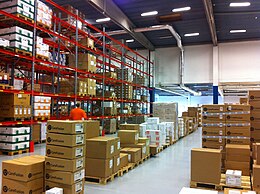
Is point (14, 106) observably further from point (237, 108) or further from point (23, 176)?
point (237, 108)

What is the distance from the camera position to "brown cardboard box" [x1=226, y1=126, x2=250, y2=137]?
18.3 feet

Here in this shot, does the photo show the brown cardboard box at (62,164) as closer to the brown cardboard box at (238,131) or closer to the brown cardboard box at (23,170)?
the brown cardboard box at (23,170)

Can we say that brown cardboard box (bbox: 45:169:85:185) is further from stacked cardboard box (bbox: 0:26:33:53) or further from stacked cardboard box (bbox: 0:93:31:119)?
stacked cardboard box (bbox: 0:26:33:53)

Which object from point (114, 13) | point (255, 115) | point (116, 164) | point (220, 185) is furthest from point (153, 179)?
point (114, 13)

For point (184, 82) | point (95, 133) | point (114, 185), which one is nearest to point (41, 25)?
point (95, 133)

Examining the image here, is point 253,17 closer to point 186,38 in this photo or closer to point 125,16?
point 186,38

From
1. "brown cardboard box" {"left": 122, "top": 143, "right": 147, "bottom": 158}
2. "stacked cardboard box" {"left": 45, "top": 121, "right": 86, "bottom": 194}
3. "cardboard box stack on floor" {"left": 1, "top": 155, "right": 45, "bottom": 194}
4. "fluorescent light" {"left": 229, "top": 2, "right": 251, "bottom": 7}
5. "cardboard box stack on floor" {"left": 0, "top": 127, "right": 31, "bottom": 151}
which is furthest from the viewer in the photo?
"fluorescent light" {"left": 229, "top": 2, "right": 251, "bottom": 7}

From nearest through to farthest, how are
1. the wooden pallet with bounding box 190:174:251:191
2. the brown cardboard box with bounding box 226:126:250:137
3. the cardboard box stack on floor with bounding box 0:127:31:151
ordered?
the wooden pallet with bounding box 190:174:251:191 → the brown cardboard box with bounding box 226:126:250:137 → the cardboard box stack on floor with bounding box 0:127:31:151

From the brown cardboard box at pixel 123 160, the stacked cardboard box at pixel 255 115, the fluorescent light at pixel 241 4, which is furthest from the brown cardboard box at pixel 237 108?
the fluorescent light at pixel 241 4

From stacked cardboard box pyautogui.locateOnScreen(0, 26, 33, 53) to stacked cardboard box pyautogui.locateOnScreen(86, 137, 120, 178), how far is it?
4.14 meters

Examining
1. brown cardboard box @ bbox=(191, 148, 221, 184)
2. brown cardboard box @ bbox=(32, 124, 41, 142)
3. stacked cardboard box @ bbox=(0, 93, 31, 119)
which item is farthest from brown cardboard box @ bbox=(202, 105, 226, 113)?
brown cardboard box @ bbox=(32, 124, 41, 142)

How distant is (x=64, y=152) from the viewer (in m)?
3.66

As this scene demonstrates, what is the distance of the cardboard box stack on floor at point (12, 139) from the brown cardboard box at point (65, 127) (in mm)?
3901

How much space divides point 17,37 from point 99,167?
190 inches
